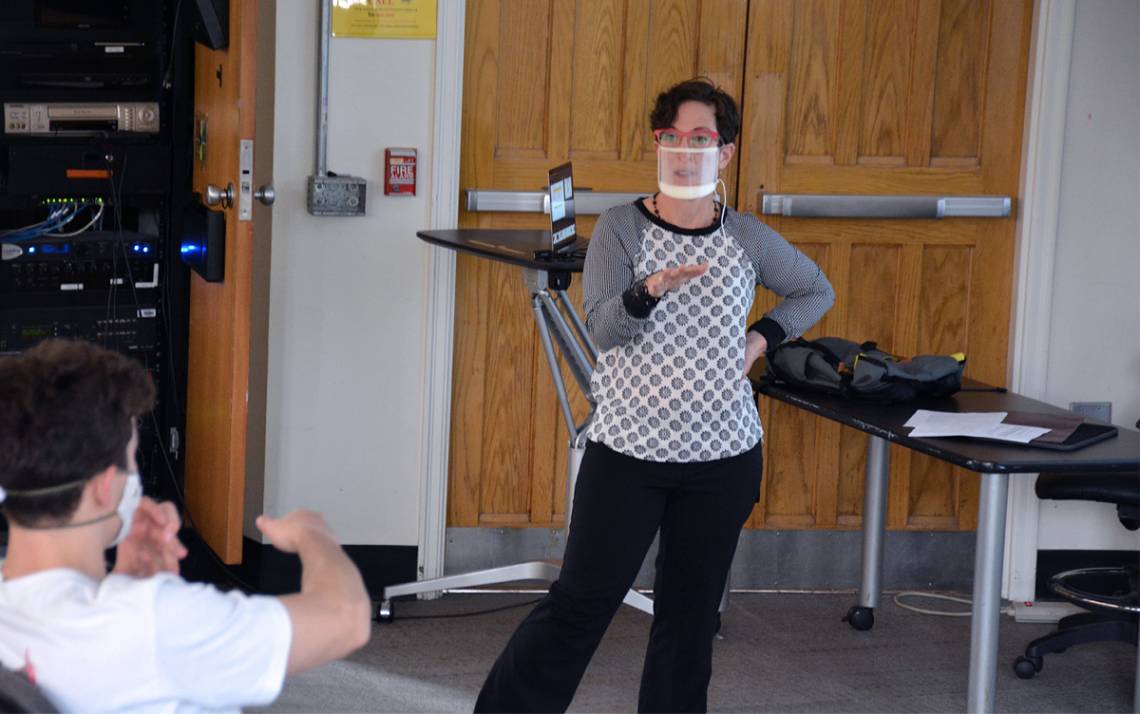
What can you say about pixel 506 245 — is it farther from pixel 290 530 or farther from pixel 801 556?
pixel 290 530

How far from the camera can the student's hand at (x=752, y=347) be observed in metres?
2.86

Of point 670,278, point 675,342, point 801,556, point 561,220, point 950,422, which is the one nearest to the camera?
point 670,278

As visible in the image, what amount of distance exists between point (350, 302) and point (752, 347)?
4.67 ft

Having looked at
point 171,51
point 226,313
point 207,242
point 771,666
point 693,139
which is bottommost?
point 771,666

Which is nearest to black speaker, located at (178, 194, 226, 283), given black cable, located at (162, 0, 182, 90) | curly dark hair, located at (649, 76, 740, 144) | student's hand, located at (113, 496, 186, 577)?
black cable, located at (162, 0, 182, 90)

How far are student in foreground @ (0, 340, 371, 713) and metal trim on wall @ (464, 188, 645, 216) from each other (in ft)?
7.83

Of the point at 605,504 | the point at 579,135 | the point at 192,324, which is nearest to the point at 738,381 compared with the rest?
the point at 605,504

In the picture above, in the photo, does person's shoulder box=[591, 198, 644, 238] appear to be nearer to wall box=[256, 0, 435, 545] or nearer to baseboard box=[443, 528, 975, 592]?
wall box=[256, 0, 435, 545]

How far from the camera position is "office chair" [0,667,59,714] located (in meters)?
1.48

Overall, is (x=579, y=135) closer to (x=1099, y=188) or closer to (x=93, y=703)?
(x=1099, y=188)

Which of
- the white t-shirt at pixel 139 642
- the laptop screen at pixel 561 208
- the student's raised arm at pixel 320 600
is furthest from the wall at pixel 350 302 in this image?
the white t-shirt at pixel 139 642

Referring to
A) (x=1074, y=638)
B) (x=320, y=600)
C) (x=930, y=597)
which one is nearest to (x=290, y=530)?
(x=320, y=600)

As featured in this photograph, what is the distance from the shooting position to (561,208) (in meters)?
3.35

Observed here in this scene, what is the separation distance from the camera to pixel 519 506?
4180 millimetres
